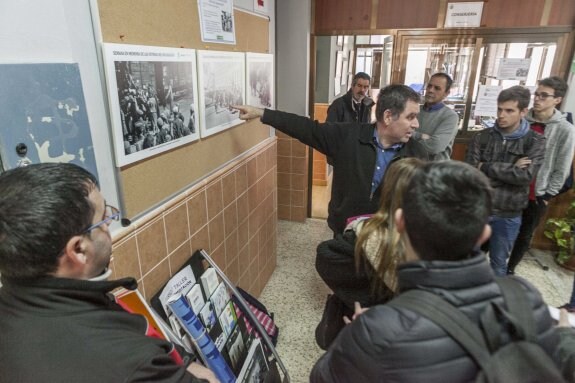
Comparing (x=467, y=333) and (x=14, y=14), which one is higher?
(x=14, y=14)

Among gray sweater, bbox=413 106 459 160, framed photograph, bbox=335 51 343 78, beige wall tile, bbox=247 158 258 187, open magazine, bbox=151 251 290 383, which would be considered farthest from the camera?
framed photograph, bbox=335 51 343 78

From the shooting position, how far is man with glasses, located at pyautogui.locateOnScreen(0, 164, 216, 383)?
74 cm

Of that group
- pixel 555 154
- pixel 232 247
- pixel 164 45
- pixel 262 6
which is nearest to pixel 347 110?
pixel 262 6

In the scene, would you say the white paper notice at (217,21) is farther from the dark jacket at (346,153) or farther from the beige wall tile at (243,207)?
the beige wall tile at (243,207)

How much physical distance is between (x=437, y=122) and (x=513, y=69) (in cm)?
121

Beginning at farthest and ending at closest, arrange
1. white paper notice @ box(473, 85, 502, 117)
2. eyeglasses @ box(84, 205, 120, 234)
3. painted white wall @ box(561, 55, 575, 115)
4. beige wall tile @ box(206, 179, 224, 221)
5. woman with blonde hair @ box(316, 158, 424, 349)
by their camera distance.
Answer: white paper notice @ box(473, 85, 502, 117), painted white wall @ box(561, 55, 575, 115), beige wall tile @ box(206, 179, 224, 221), woman with blonde hair @ box(316, 158, 424, 349), eyeglasses @ box(84, 205, 120, 234)

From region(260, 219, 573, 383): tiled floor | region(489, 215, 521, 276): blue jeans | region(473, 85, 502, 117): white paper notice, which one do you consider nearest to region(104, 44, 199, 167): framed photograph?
region(260, 219, 573, 383): tiled floor

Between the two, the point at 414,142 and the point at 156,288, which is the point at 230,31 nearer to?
→ the point at 414,142

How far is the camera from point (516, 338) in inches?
29.7

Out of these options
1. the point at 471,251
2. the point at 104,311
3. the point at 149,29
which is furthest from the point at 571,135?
the point at 104,311

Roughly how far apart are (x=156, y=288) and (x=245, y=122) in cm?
126

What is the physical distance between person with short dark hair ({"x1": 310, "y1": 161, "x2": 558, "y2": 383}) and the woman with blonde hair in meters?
0.25

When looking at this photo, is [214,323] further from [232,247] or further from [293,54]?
[293,54]

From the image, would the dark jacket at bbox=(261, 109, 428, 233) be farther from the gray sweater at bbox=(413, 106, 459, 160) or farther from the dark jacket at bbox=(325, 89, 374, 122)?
the dark jacket at bbox=(325, 89, 374, 122)
